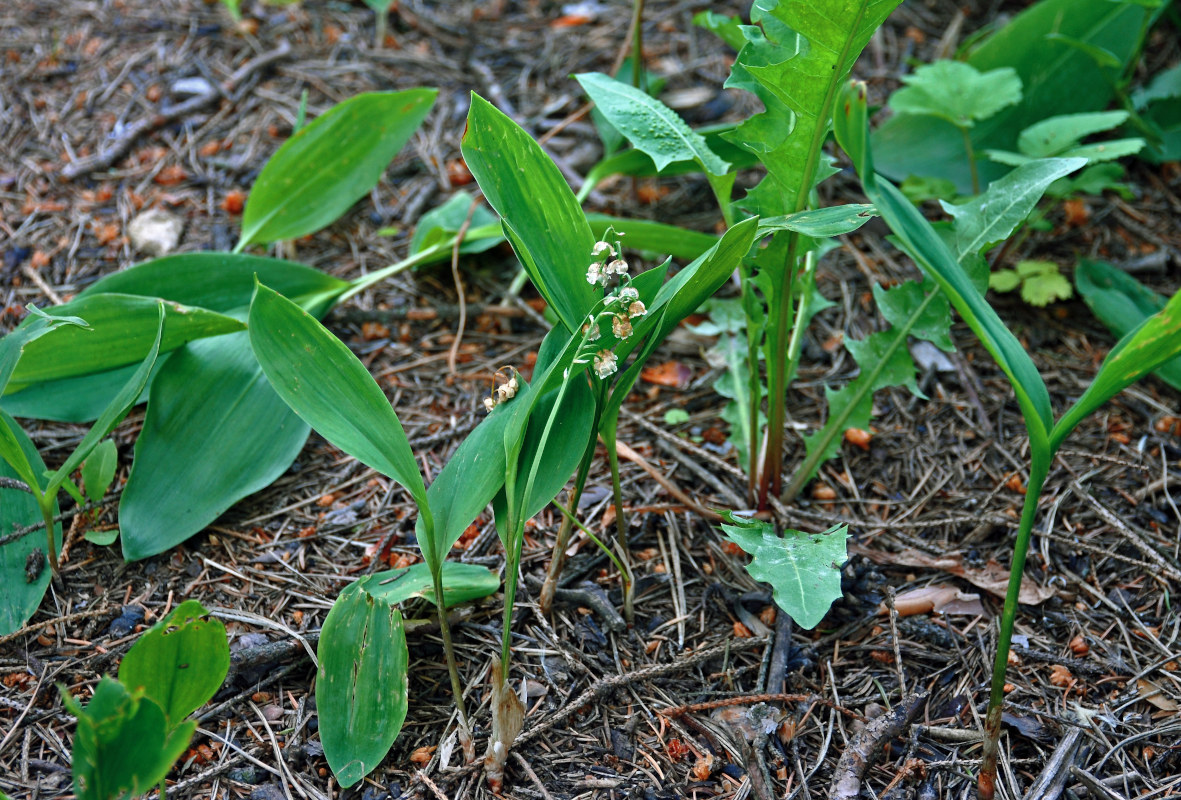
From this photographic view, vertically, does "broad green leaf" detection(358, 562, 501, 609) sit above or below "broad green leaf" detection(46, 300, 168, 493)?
below

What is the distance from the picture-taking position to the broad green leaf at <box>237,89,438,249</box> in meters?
1.78

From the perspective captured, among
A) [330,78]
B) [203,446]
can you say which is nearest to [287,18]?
[330,78]

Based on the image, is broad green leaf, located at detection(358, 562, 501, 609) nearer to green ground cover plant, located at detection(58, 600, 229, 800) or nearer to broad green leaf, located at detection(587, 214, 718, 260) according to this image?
green ground cover plant, located at detection(58, 600, 229, 800)

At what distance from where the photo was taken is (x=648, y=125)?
52.4 inches

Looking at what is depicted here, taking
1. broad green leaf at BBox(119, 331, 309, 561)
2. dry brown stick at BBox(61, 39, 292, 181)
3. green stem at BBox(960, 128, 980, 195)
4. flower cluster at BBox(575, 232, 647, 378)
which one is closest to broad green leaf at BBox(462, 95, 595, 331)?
flower cluster at BBox(575, 232, 647, 378)

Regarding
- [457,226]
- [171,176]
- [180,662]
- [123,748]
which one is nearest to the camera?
[123,748]

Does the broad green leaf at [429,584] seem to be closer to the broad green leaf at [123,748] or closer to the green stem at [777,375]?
the broad green leaf at [123,748]

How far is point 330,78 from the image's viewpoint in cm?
228

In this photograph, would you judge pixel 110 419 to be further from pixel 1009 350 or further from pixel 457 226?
pixel 1009 350

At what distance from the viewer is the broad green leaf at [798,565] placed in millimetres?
1005

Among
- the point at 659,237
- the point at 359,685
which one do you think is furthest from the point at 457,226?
the point at 359,685

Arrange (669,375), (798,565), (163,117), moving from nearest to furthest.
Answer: (798,565) → (669,375) → (163,117)

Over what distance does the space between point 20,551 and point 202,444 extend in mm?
307

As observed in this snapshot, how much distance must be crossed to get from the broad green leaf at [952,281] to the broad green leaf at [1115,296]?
919 mm
